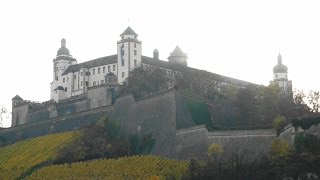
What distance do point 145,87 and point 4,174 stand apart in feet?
46.8

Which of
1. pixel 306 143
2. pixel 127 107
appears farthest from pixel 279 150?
pixel 127 107

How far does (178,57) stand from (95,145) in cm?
2888

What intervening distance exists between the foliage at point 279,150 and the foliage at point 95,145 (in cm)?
1589

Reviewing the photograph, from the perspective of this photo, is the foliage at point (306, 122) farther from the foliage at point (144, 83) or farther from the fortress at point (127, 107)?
the foliage at point (144, 83)

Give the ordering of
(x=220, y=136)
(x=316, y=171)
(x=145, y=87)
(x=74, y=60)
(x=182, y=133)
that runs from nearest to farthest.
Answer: (x=316, y=171)
(x=220, y=136)
(x=182, y=133)
(x=145, y=87)
(x=74, y=60)

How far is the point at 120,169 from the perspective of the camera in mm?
58188

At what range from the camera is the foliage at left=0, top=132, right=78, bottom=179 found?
221 feet

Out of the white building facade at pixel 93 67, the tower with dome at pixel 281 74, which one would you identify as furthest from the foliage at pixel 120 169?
the tower with dome at pixel 281 74

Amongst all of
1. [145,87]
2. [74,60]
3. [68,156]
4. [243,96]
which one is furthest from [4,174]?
[74,60]

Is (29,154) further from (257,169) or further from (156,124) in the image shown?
(257,169)

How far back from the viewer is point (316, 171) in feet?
154

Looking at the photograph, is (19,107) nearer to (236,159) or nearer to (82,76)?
(82,76)

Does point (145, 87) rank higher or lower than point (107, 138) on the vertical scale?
higher

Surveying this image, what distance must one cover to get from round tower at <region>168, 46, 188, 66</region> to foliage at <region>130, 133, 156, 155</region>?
2640 centimetres
